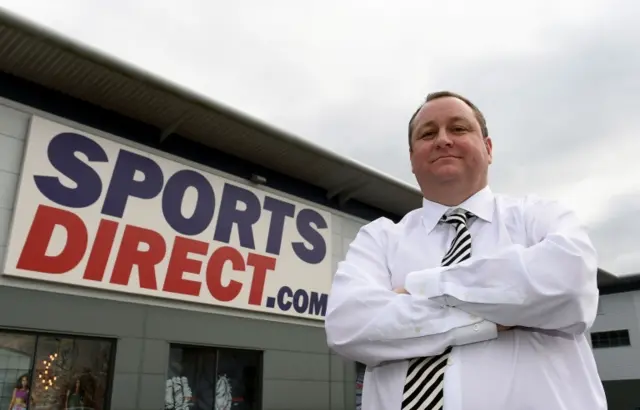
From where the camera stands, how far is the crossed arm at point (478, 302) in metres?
1.21

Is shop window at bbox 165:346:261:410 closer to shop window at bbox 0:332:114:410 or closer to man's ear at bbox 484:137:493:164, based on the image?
shop window at bbox 0:332:114:410

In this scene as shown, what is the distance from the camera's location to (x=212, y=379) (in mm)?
8633

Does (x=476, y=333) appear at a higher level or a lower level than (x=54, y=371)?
lower

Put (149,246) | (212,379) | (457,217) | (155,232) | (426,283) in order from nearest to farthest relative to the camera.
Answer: (426,283) < (457,217) < (149,246) < (155,232) < (212,379)

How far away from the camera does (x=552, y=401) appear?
3.85 feet

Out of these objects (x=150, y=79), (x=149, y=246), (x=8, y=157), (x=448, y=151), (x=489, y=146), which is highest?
(x=150, y=79)

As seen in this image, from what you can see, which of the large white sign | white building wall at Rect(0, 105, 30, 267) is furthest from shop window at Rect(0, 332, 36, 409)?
white building wall at Rect(0, 105, 30, 267)

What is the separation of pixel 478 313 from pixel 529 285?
5.4 inches

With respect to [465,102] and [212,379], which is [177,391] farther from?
[465,102]

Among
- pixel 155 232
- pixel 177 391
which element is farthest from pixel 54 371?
pixel 155 232

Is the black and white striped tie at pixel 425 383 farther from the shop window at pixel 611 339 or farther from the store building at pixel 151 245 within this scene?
the shop window at pixel 611 339

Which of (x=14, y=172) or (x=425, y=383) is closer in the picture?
(x=425, y=383)

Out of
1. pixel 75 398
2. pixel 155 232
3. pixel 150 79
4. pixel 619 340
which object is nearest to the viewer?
pixel 75 398

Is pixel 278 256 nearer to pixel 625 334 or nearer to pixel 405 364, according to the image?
pixel 405 364
